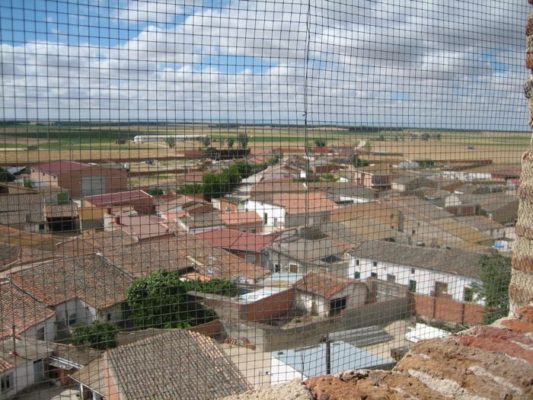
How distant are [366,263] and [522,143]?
1050cm

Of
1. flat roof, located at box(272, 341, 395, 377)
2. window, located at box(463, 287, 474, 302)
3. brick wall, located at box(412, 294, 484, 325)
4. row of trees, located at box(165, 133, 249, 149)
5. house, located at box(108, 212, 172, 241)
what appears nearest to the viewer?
row of trees, located at box(165, 133, 249, 149)

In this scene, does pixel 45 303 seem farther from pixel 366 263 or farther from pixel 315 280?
pixel 366 263

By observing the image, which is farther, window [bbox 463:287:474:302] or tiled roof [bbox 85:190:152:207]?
window [bbox 463:287:474:302]

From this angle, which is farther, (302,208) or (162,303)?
(302,208)

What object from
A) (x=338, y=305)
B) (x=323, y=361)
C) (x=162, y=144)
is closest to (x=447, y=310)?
(x=338, y=305)

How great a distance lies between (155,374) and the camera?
522 centimetres

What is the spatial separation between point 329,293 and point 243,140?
5515 mm

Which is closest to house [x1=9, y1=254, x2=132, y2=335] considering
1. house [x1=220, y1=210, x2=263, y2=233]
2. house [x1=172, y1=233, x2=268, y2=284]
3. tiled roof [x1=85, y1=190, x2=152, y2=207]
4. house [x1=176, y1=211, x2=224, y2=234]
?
tiled roof [x1=85, y1=190, x2=152, y2=207]

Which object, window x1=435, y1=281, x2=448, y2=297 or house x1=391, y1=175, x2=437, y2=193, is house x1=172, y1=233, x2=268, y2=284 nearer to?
window x1=435, y1=281, x2=448, y2=297

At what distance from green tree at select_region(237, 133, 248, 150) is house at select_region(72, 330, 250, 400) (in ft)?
7.80

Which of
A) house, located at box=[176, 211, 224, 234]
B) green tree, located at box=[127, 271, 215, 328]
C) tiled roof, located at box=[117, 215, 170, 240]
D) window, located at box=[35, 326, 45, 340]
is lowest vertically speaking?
house, located at box=[176, 211, 224, 234]

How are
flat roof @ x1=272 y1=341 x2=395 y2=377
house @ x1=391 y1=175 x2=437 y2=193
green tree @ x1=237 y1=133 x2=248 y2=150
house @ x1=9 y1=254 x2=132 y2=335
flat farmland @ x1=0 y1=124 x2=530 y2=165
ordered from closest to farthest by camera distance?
flat farmland @ x1=0 y1=124 x2=530 y2=165, green tree @ x1=237 y1=133 x2=248 y2=150, house @ x1=9 y1=254 x2=132 y2=335, flat roof @ x1=272 y1=341 x2=395 y2=377, house @ x1=391 y1=175 x2=437 y2=193

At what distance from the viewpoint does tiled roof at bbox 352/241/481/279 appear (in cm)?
1171

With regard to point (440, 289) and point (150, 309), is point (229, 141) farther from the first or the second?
A: point (440, 289)
